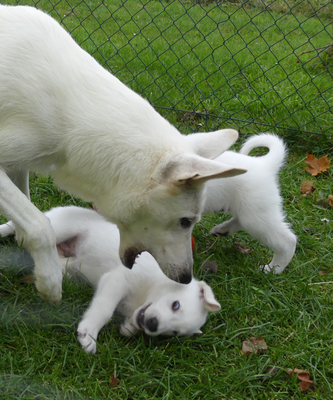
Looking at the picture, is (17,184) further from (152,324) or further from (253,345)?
(253,345)

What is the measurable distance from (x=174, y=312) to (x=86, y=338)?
0.57 m

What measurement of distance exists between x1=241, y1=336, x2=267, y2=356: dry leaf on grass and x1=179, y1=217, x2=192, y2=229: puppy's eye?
86 centimetres

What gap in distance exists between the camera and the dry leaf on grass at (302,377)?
2.83 metres

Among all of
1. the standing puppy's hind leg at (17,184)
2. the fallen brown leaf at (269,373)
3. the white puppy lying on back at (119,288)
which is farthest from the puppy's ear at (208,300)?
the standing puppy's hind leg at (17,184)

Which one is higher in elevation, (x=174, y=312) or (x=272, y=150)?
(x=174, y=312)

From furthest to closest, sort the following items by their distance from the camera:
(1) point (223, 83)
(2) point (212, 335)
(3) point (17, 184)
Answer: (1) point (223, 83)
(3) point (17, 184)
(2) point (212, 335)

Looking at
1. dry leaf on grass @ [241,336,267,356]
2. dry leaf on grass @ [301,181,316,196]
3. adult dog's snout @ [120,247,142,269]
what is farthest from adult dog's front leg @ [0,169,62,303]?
dry leaf on grass @ [301,181,316,196]

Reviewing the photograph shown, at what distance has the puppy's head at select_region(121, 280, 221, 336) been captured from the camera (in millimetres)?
2959

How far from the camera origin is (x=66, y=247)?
12.3 feet

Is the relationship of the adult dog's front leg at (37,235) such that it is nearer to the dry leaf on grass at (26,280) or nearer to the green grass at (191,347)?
the green grass at (191,347)

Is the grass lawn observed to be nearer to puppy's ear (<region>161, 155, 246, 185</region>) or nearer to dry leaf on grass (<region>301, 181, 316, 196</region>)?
dry leaf on grass (<region>301, 181, 316, 196</region>)

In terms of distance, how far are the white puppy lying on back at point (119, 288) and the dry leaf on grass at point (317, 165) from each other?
97.2 inches

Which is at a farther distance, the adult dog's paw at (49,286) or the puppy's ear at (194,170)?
the adult dog's paw at (49,286)

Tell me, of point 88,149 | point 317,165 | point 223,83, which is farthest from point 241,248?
point 223,83
